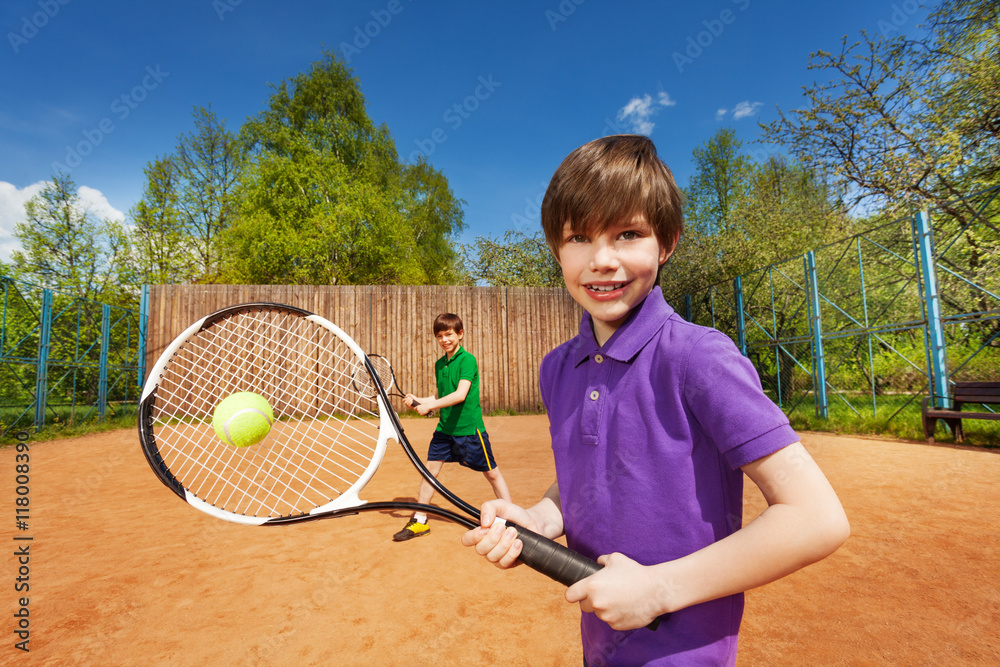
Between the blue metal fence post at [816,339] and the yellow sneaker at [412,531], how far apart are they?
25.3ft

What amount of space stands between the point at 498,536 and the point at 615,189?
80cm

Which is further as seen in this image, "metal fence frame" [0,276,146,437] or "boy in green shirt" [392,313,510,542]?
"metal fence frame" [0,276,146,437]

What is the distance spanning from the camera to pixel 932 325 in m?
6.69

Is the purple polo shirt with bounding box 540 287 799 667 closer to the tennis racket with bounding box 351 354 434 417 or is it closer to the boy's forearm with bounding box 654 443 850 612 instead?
the boy's forearm with bounding box 654 443 850 612

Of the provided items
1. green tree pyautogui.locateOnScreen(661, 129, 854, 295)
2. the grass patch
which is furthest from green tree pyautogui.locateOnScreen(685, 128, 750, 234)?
the grass patch

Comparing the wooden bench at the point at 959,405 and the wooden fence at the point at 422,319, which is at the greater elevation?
the wooden fence at the point at 422,319

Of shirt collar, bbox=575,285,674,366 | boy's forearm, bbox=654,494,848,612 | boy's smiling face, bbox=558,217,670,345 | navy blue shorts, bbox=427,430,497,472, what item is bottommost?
navy blue shorts, bbox=427,430,497,472

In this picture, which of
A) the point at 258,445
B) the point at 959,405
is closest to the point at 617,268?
the point at 258,445

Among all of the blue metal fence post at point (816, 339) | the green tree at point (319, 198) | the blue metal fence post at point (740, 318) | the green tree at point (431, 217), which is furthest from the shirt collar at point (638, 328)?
the green tree at point (431, 217)

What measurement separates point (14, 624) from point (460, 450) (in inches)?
102

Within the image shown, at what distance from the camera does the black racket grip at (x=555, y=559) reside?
1030 millimetres

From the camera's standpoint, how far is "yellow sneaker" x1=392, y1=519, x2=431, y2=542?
3.46 metres

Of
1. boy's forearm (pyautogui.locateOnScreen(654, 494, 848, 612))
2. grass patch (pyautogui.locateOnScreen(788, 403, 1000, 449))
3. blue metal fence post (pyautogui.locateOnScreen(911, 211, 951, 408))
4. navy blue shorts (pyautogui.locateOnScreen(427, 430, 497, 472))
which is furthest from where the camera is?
blue metal fence post (pyautogui.locateOnScreen(911, 211, 951, 408))

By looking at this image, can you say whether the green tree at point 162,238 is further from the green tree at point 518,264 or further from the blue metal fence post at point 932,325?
the blue metal fence post at point 932,325
